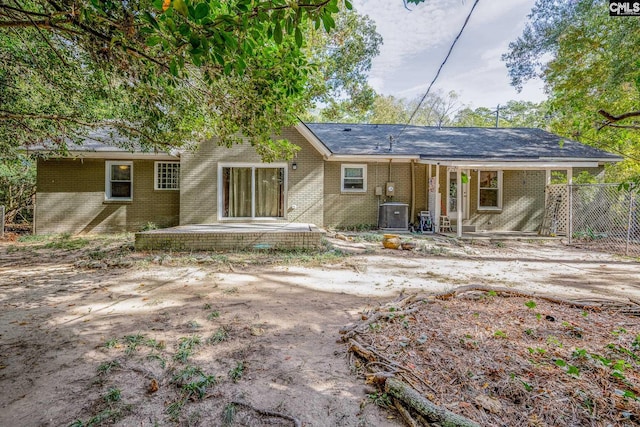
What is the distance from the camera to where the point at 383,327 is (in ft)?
10.6

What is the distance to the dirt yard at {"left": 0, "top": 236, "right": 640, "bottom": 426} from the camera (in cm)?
211

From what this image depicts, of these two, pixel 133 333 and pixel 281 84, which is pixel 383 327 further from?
pixel 281 84

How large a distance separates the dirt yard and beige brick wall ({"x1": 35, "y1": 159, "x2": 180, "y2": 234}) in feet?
13.1

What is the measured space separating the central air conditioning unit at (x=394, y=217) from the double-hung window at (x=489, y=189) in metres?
3.58

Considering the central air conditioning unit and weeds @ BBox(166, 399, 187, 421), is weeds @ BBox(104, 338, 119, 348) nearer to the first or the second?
weeds @ BBox(166, 399, 187, 421)

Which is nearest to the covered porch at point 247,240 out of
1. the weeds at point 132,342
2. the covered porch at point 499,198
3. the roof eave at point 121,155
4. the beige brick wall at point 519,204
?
the roof eave at point 121,155

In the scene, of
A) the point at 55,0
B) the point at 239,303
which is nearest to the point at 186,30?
the point at 55,0

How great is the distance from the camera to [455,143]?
13.6 metres

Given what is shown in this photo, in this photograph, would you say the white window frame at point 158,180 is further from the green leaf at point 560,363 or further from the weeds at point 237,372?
the green leaf at point 560,363

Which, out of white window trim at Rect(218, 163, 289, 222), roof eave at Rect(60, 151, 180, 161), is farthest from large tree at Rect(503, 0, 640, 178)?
roof eave at Rect(60, 151, 180, 161)

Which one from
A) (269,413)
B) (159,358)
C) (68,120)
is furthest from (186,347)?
(68,120)

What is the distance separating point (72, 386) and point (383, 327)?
2725mm

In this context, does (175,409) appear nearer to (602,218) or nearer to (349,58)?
(602,218)

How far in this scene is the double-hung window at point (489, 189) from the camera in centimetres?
1274
